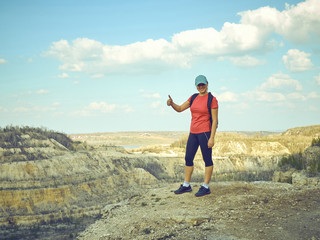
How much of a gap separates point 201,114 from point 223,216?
8.16ft

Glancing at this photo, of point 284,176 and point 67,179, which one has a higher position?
point 284,176

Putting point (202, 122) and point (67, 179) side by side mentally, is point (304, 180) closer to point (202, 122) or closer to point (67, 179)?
point (202, 122)

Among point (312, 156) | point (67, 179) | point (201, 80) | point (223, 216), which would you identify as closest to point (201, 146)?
point (201, 80)

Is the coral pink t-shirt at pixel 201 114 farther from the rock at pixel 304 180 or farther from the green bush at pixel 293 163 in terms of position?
the green bush at pixel 293 163

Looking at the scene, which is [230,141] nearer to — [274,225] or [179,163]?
[179,163]

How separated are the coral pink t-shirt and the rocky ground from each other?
198cm

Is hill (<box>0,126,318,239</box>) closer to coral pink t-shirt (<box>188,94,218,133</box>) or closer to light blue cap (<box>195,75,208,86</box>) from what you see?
coral pink t-shirt (<box>188,94,218,133</box>)

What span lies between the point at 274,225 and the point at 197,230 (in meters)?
1.60

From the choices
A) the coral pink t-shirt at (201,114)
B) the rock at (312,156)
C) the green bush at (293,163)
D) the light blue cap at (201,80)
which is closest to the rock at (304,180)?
the rock at (312,156)

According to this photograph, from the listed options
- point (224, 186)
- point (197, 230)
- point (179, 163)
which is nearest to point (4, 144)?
point (179, 163)

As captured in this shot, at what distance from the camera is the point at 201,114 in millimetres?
8289

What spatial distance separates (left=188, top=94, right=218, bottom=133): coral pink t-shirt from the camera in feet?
26.9

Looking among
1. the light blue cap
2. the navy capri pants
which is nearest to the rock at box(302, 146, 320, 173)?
the navy capri pants

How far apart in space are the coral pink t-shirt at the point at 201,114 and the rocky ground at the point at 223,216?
198cm
